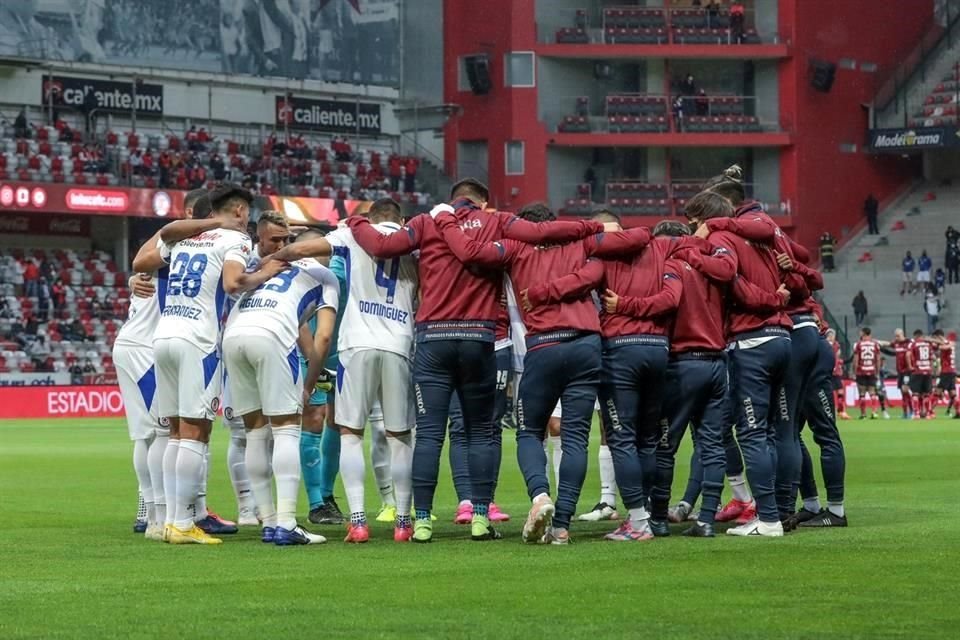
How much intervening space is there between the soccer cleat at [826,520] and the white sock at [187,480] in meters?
4.57

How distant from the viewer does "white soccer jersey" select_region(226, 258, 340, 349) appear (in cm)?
1226

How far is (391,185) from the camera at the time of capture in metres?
62.4

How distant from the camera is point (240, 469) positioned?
14.0 metres

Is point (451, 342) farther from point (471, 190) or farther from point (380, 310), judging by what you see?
point (471, 190)

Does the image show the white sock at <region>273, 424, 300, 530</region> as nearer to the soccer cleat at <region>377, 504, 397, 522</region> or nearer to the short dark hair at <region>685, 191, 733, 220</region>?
the soccer cleat at <region>377, 504, 397, 522</region>

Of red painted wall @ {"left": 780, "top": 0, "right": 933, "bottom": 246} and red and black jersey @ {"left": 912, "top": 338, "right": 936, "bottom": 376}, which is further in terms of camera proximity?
red painted wall @ {"left": 780, "top": 0, "right": 933, "bottom": 246}

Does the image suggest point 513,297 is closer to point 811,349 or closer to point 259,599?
point 811,349

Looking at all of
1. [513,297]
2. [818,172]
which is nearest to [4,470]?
[513,297]

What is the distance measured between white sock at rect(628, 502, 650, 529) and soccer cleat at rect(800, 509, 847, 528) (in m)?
1.81

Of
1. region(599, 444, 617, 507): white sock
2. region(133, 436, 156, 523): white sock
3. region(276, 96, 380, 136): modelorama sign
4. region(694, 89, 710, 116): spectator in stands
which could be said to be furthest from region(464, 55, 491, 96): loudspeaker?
region(133, 436, 156, 523): white sock

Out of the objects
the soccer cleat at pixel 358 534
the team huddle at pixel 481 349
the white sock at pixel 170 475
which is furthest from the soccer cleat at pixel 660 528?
the white sock at pixel 170 475

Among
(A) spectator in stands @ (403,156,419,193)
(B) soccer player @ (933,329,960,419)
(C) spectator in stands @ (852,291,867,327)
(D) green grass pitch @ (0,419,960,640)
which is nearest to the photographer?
(D) green grass pitch @ (0,419,960,640)

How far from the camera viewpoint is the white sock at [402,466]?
12.4 meters

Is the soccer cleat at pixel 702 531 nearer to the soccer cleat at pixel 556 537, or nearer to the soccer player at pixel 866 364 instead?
the soccer cleat at pixel 556 537
